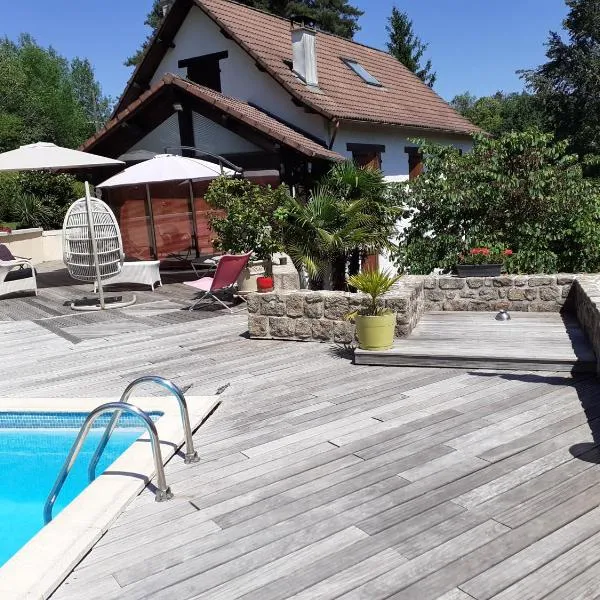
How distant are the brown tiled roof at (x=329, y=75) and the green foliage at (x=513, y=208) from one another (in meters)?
3.85

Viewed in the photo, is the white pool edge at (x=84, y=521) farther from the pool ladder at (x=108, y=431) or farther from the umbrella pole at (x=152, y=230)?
the umbrella pole at (x=152, y=230)

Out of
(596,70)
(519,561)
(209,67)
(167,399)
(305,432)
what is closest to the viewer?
(519,561)

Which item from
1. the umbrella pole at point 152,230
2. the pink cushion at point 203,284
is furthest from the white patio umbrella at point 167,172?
the pink cushion at point 203,284

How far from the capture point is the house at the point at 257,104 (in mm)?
12445

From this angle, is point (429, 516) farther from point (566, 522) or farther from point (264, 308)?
point (264, 308)

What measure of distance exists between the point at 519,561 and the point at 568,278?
18.6 ft

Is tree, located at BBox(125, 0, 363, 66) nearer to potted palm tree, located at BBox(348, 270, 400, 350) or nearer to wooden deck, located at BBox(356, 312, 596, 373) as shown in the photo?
wooden deck, located at BBox(356, 312, 596, 373)

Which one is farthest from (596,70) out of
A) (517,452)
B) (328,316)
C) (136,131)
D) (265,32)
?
(517,452)

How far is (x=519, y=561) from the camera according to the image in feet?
9.51

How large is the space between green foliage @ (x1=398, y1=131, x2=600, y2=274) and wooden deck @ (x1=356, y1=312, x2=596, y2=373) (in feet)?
6.49

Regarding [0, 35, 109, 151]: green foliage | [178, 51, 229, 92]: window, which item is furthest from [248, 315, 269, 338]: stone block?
[0, 35, 109, 151]: green foliage

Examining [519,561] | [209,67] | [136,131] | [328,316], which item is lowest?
[519,561]

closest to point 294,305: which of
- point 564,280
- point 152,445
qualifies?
point 564,280

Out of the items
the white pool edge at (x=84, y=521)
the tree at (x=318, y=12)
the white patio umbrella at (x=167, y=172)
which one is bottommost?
the white pool edge at (x=84, y=521)
